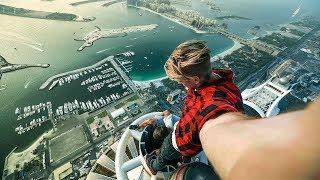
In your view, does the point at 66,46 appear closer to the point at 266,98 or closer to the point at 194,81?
the point at 266,98

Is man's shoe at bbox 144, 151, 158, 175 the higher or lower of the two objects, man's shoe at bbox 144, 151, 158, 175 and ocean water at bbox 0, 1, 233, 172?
the higher

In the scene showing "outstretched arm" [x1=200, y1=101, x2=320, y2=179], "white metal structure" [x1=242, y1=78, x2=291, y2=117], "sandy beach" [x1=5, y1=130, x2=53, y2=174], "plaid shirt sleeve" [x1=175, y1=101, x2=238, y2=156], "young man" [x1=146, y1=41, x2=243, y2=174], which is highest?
"outstretched arm" [x1=200, y1=101, x2=320, y2=179]

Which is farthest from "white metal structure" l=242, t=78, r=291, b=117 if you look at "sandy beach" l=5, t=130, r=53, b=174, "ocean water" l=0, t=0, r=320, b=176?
"sandy beach" l=5, t=130, r=53, b=174

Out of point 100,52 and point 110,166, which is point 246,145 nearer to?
point 110,166

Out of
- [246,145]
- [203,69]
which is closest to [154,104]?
[203,69]

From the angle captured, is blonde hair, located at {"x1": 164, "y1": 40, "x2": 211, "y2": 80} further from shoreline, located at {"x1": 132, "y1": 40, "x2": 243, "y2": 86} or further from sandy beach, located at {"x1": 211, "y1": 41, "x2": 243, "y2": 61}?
sandy beach, located at {"x1": 211, "y1": 41, "x2": 243, "y2": 61}

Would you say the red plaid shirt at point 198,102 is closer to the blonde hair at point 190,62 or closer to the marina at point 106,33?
the blonde hair at point 190,62
